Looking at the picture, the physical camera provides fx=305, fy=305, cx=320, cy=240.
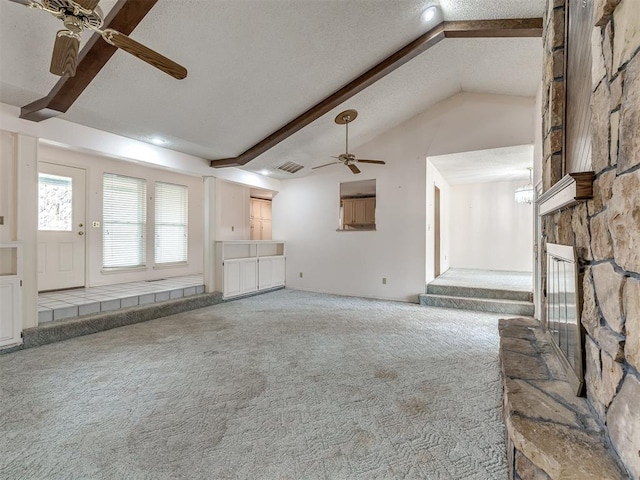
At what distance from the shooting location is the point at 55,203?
477cm

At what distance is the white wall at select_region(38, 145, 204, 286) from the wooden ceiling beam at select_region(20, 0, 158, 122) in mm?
1935

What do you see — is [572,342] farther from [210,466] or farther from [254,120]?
[254,120]

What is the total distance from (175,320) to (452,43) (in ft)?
16.7

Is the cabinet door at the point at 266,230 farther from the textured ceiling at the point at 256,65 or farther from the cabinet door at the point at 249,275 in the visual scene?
the textured ceiling at the point at 256,65

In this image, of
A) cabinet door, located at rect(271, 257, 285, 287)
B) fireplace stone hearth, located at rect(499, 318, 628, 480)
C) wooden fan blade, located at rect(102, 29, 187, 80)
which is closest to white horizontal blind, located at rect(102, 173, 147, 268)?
cabinet door, located at rect(271, 257, 285, 287)

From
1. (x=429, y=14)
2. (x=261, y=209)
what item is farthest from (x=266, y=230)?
(x=429, y=14)

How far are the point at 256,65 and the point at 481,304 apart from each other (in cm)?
457

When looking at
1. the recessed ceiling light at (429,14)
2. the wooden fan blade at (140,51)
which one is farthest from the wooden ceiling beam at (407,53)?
the wooden fan blade at (140,51)

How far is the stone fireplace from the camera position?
100 cm

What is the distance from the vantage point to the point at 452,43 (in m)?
3.72

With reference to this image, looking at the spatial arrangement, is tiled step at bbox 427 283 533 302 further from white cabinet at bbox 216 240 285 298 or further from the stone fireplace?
the stone fireplace

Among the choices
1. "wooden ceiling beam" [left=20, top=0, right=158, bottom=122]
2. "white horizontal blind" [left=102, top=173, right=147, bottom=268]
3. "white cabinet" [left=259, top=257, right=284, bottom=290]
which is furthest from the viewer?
"white cabinet" [left=259, top=257, right=284, bottom=290]

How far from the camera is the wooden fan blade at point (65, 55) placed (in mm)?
1913

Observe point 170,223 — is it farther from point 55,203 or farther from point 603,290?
point 603,290
